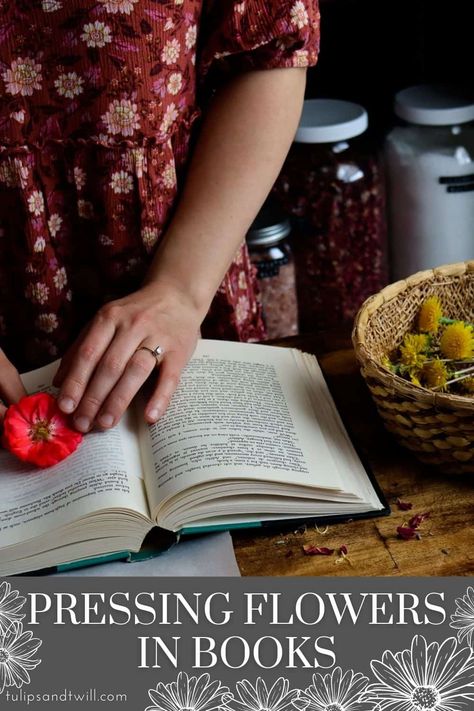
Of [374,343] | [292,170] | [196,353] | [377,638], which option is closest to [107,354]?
[196,353]

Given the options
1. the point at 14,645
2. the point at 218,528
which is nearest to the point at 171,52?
the point at 218,528

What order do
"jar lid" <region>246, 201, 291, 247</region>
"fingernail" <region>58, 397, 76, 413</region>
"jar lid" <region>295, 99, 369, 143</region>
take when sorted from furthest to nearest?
1. "jar lid" <region>295, 99, 369, 143</region>
2. "jar lid" <region>246, 201, 291, 247</region>
3. "fingernail" <region>58, 397, 76, 413</region>

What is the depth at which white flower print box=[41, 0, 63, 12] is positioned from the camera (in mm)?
901

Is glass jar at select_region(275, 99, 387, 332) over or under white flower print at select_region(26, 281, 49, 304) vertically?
under

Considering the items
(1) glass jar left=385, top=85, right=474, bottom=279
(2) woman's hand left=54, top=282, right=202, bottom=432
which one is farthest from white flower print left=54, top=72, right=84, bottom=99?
(1) glass jar left=385, top=85, right=474, bottom=279

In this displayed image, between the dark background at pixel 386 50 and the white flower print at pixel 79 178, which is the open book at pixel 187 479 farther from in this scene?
the dark background at pixel 386 50

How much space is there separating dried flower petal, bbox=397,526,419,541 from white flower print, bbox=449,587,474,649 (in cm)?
8

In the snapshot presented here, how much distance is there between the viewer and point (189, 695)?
2.05 feet

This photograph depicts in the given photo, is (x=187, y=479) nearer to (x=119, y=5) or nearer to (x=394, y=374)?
(x=394, y=374)

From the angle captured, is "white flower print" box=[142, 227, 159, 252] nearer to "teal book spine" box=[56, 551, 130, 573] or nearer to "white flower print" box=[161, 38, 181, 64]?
"white flower print" box=[161, 38, 181, 64]

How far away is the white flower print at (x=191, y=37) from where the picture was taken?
97 centimetres

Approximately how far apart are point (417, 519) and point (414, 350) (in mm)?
200

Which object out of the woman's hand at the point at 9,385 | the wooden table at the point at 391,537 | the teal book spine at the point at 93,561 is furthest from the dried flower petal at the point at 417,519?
the woman's hand at the point at 9,385

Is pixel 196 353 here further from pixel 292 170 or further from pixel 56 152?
pixel 292 170
